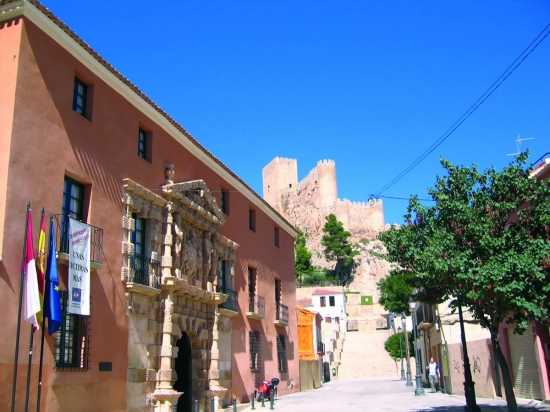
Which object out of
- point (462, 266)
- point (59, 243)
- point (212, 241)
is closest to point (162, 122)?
point (212, 241)

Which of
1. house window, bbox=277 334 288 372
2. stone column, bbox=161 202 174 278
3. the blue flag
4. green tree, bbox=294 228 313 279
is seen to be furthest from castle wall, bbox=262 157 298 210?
the blue flag

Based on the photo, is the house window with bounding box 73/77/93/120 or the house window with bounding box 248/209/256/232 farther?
the house window with bounding box 248/209/256/232

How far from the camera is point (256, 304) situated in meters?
22.9

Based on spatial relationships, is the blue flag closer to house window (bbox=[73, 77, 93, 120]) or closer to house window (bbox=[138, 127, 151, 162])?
house window (bbox=[73, 77, 93, 120])

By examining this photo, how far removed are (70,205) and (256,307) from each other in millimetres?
11607

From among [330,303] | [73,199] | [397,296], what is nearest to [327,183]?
[330,303]

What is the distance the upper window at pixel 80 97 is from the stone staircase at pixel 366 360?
132ft

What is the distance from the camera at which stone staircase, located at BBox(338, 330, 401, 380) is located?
163ft

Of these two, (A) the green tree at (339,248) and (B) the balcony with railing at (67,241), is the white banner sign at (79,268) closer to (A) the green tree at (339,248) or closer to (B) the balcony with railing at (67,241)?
(B) the balcony with railing at (67,241)

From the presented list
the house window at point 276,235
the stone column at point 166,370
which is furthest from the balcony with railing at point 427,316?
the stone column at point 166,370

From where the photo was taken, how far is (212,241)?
1908 cm

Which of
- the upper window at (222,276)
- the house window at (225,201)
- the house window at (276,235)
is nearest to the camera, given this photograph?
the upper window at (222,276)

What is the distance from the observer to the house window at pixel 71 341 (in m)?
11.6

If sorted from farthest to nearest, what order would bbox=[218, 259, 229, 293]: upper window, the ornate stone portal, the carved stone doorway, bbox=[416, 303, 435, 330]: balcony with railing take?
bbox=[416, 303, 435, 330]: balcony with railing → bbox=[218, 259, 229, 293]: upper window → the carved stone doorway → the ornate stone portal
